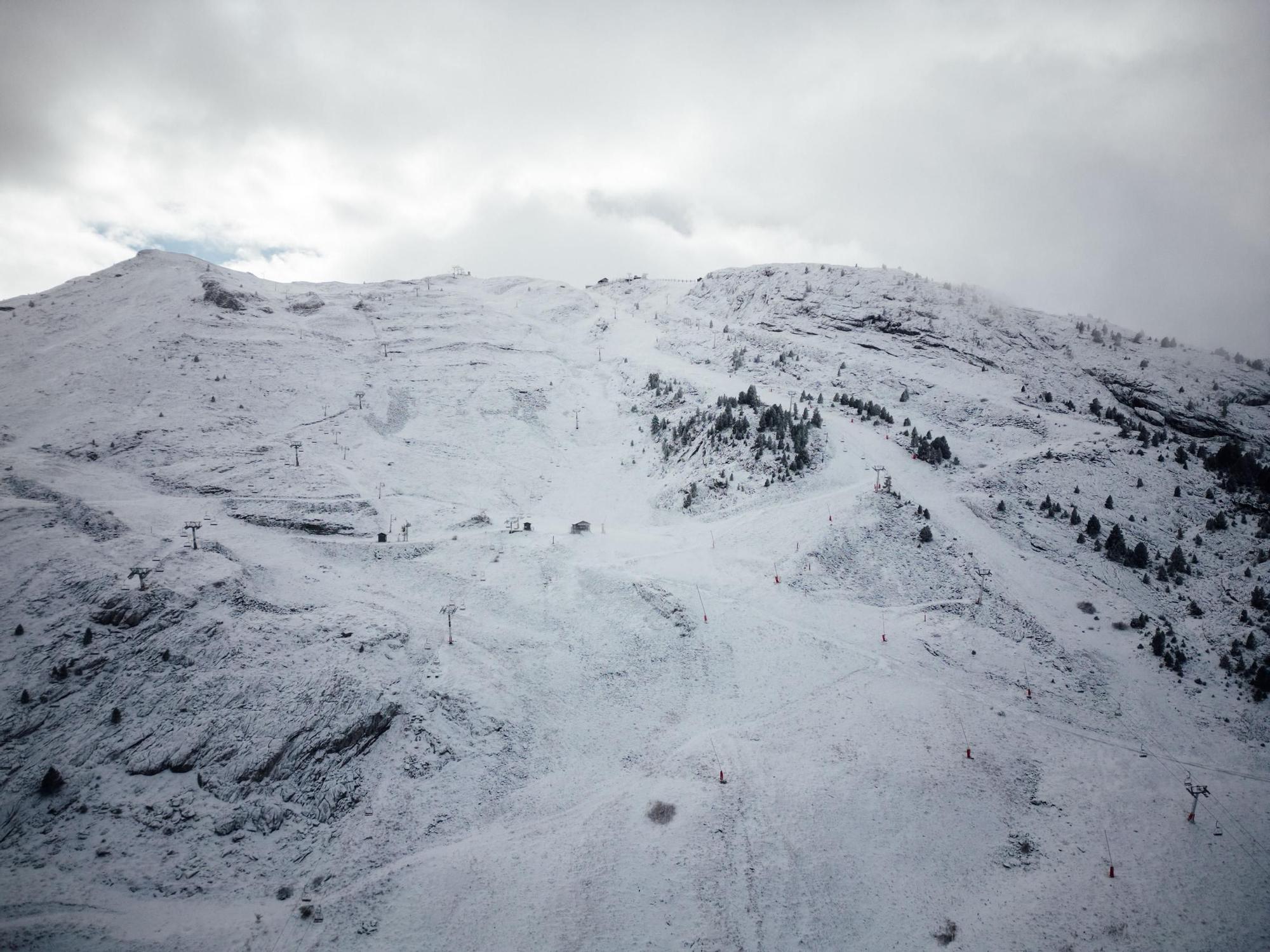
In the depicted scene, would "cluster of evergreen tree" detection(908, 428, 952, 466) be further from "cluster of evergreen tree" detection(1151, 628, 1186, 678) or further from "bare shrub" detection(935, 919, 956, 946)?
"bare shrub" detection(935, 919, 956, 946)

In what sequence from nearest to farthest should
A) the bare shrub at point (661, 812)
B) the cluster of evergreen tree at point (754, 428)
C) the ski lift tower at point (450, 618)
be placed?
the bare shrub at point (661, 812) → the ski lift tower at point (450, 618) → the cluster of evergreen tree at point (754, 428)

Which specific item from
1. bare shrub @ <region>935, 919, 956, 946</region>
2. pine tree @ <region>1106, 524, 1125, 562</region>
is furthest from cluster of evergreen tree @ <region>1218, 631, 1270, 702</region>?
bare shrub @ <region>935, 919, 956, 946</region>

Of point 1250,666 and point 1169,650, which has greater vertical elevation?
point 1169,650

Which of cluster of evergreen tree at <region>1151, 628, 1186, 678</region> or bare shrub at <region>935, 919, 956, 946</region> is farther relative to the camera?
cluster of evergreen tree at <region>1151, 628, 1186, 678</region>

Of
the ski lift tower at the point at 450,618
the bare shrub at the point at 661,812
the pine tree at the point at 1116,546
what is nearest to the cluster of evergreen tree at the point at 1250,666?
the pine tree at the point at 1116,546

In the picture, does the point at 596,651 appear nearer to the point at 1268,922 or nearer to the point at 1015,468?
the point at 1268,922

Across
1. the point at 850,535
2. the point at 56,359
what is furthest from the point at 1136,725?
the point at 56,359

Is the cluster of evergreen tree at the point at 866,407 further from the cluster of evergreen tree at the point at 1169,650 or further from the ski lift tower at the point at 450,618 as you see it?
the ski lift tower at the point at 450,618

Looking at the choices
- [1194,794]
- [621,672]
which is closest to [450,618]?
[621,672]

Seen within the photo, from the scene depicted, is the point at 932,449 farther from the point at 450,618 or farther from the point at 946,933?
the point at 450,618

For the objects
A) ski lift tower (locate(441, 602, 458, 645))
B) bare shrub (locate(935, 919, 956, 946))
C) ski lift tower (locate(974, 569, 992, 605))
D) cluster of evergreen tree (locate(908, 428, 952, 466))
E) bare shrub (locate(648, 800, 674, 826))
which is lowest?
bare shrub (locate(935, 919, 956, 946))
